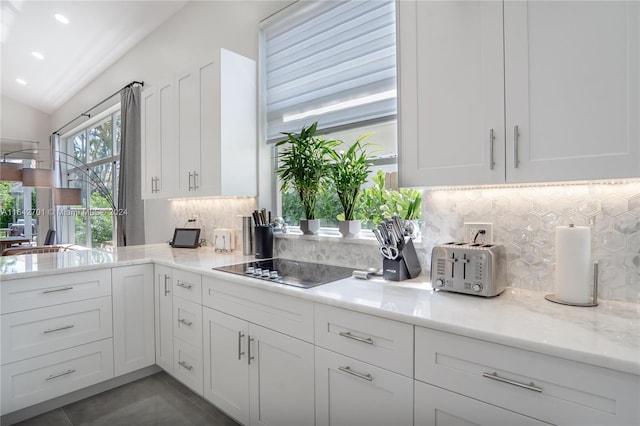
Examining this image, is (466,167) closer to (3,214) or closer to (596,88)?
(596,88)

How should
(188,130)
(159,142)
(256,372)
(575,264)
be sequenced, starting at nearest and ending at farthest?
(575,264) < (256,372) < (188,130) < (159,142)

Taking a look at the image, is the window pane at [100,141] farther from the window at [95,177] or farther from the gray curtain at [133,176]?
the gray curtain at [133,176]

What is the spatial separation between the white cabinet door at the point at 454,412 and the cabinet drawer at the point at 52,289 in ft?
6.97

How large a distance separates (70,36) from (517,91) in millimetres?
5276

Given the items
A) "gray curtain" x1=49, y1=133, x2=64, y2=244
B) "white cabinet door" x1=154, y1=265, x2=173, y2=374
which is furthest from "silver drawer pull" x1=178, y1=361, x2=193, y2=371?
"gray curtain" x1=49, y1=133, x2=64, y2=244

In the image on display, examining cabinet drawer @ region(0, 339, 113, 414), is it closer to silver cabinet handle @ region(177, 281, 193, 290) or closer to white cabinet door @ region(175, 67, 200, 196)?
silver cabinet handle @ region(177, 281, 193, 290)

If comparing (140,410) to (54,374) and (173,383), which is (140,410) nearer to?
(173,383)

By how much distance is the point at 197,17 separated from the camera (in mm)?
3377

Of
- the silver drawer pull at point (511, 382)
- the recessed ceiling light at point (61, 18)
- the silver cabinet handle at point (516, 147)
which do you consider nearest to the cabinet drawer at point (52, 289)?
the silver drawer pull at point (511, 382)

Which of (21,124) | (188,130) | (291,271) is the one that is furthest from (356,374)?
(21,124)

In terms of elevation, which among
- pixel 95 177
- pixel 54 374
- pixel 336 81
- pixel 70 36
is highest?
pixel 70 36

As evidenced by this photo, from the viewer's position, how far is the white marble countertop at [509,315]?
91 centimetres

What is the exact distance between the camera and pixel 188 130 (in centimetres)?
282

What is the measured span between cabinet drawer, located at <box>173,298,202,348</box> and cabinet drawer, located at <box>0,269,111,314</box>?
50 centimetres
